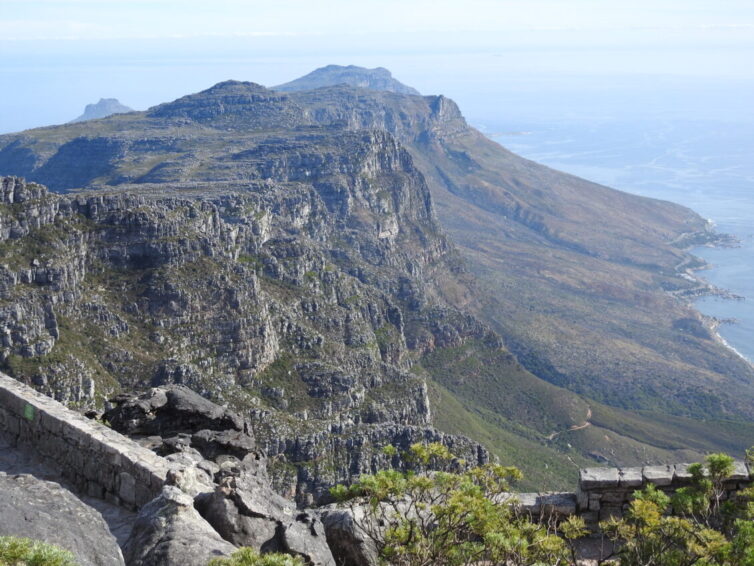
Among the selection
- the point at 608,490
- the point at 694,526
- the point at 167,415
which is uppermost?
the point at 694,526

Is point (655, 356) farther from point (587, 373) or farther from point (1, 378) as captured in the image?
point (1, 378)

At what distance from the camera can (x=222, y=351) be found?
94625 millimetres

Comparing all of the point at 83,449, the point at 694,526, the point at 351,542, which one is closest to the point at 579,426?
the point at 694,526

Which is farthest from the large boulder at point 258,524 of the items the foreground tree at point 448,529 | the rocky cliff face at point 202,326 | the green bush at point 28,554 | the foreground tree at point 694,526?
the rocky cliff face at point 202,326

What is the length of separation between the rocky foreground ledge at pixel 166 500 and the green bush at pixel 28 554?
1.82 m

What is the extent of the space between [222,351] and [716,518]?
79.6 metres

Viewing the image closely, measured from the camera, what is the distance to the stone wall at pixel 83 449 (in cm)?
1748

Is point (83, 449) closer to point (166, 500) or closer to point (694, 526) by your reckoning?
point (166, 500)

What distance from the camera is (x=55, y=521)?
13.6 meters

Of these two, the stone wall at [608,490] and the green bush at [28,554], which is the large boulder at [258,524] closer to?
the green bush at [28,554]

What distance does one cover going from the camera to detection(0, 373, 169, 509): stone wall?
17484mm

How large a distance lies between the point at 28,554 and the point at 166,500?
452 cm

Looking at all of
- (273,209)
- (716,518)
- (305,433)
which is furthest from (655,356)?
(716,518)

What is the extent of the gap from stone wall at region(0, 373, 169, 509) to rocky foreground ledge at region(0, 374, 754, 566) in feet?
0.08
